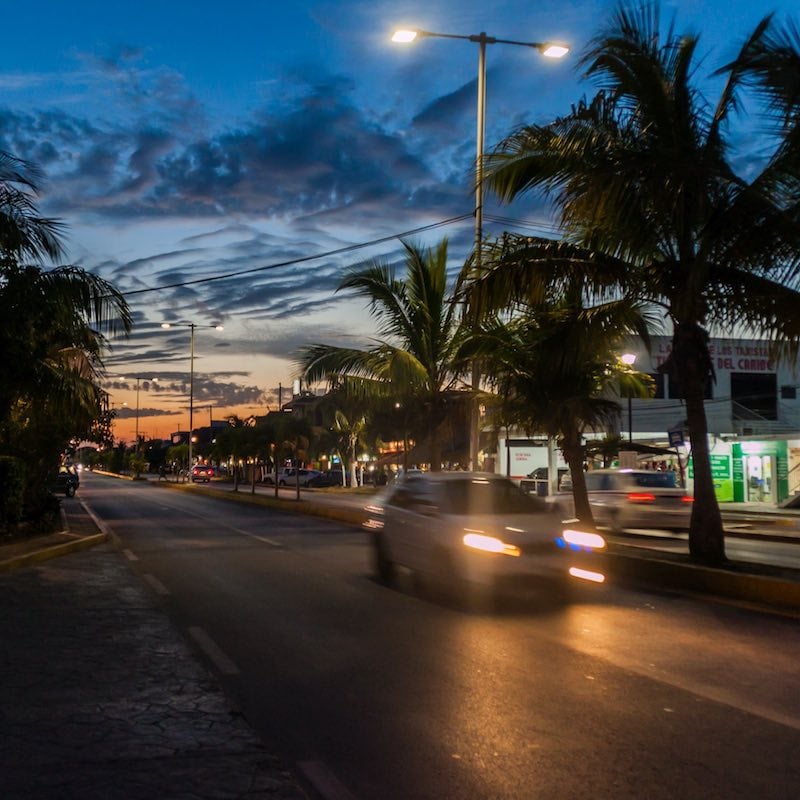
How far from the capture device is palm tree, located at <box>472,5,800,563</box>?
12.0 m

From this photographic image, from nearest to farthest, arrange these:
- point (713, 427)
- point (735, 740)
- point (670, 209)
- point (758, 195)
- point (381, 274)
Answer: point (735, 740)
point (758, 195)
point (670, 209)
point (381, 274)
point (713, 427)

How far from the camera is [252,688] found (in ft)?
22.9

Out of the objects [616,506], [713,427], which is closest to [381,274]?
[616,506]

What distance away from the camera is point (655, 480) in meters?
22.8

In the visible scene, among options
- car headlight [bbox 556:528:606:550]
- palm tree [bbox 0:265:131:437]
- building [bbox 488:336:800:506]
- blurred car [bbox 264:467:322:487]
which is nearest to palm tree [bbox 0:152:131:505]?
palm tree [bbox 0:265:131:437]

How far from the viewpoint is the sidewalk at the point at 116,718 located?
4.84 metres

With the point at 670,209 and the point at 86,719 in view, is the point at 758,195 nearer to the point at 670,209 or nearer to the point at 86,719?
the point at 670,209

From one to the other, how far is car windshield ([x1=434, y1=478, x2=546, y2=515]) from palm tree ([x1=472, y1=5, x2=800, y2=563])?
2820 mm

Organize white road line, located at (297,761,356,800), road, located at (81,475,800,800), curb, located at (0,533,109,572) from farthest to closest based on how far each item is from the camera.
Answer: curb, located at (0,533,109,572) < road, located at (81,475,800,800) < white road line, located at (297,761,356,800)

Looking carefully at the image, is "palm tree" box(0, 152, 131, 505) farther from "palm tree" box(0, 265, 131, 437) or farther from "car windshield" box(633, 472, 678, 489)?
"car windshield" box(633, 472, 678, 489)

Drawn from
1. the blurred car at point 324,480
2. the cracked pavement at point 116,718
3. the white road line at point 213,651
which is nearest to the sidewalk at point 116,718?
the cracked pavement at point 116,718

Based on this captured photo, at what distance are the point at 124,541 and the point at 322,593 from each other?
10138mm

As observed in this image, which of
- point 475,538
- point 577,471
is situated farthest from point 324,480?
point 475,538

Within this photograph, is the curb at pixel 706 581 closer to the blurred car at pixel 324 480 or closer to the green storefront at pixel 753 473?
the green storefront at pixel 753 473
